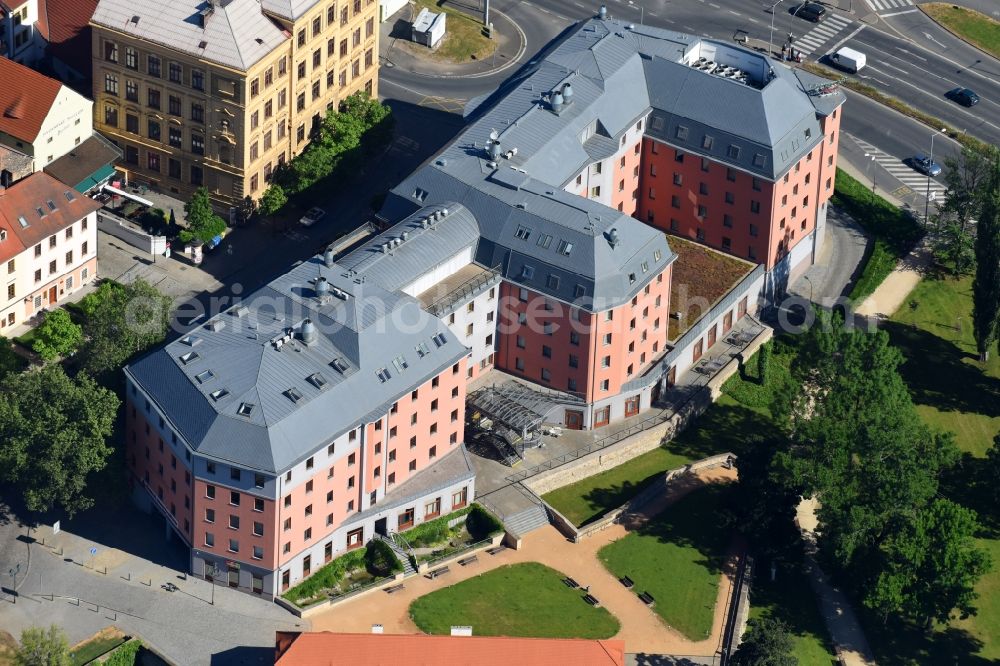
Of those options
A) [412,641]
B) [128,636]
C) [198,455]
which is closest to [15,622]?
[128,636]

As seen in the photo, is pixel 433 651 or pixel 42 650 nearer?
pixel 42 650

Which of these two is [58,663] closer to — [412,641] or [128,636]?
[128,636]

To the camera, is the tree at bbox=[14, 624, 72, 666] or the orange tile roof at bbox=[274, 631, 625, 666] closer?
the tree at bbox=[14, 624, 72, 666]

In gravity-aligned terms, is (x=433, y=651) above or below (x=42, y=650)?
above

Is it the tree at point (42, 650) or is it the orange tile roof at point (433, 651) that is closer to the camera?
the tree at point (42, 650)
